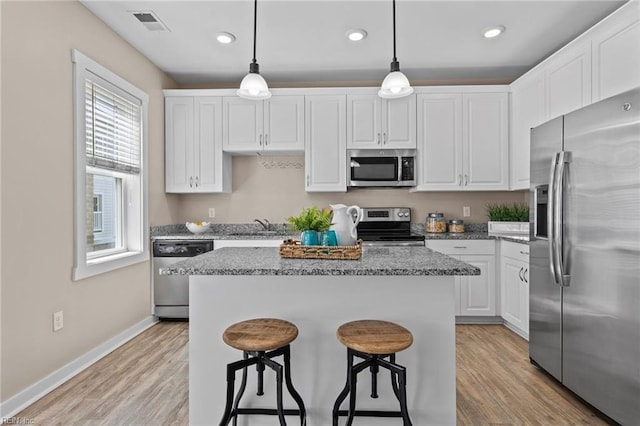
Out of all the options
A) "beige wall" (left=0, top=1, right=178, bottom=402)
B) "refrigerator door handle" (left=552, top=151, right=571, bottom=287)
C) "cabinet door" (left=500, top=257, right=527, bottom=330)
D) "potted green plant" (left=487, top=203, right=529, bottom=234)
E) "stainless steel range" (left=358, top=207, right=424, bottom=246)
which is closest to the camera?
"beige wall" (left=0, top=1, right=178, bottom=402)

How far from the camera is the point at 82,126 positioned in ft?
8.37

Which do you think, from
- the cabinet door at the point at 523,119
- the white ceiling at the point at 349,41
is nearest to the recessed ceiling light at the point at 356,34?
the white ceiling at the point at 349,41

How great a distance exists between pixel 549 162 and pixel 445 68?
6.32 ft

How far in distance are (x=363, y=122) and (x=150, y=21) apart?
2160 millimetres

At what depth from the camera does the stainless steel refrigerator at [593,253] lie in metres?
1.71

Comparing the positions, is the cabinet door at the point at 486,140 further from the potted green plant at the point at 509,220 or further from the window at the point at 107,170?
the window at the point at 107,170

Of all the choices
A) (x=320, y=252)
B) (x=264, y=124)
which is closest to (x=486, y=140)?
(x=264, y=124)

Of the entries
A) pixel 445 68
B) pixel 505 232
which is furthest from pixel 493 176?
pixel 445 68

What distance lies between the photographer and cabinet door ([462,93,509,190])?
3.68m

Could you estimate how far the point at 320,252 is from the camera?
179 centimetres

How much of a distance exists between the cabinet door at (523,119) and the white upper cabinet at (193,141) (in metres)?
3.12

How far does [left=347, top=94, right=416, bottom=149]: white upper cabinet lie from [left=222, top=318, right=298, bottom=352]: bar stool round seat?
2588mm

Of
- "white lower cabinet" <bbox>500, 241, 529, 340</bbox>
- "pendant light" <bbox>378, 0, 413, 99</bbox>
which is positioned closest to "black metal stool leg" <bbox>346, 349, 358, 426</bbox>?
"pendant light" <bbox>378, 0, 413, 99</bbox>

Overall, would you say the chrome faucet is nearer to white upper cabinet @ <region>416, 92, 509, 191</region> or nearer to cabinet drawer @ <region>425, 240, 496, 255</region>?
white upper cabinet @ <region>416, 92, 509, 191</region>
